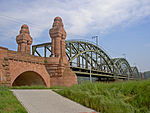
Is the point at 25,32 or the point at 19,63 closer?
the point at 19,63

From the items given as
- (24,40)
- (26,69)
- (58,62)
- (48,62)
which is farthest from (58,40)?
(26,69)

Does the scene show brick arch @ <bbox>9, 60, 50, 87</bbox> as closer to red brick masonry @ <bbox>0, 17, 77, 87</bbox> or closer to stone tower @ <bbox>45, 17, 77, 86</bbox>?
red brick masonry @ <bbox>0, 17, 77, 87</bbox>

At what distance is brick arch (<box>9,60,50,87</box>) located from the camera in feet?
65.2

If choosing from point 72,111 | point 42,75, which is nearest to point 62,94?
point 72,111

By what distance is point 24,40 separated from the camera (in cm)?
2739

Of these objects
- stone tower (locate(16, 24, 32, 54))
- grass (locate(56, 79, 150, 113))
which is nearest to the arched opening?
stone tower (locate(16, 24, 32, 54))

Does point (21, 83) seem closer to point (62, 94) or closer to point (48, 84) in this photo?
point (48, 84)

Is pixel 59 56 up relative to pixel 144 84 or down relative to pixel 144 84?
up

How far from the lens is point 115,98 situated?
9.37 m

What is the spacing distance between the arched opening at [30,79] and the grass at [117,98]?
14.4 m

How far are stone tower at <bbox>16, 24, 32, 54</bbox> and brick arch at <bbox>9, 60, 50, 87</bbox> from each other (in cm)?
498

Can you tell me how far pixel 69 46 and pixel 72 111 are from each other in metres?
31.8

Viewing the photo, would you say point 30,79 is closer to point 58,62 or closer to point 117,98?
point 58,62

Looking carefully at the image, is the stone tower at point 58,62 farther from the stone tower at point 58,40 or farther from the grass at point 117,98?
the grass at point 117,98
